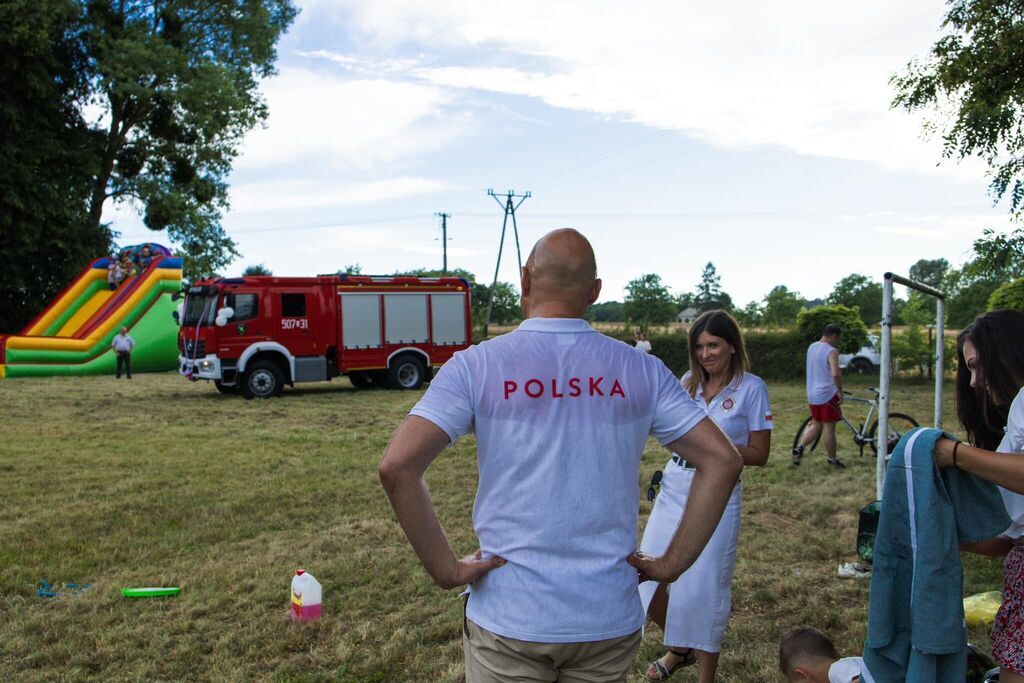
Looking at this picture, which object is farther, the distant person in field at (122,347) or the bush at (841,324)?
the bush at (841,324)

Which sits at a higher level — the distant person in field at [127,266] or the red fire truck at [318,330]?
the distant person in field at [127,266]

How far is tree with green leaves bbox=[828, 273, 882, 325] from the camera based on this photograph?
68.6 meters

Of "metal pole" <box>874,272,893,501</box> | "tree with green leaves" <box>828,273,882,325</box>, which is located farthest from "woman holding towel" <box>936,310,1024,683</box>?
"tree with green leaves" <box>828,273,882,325</box>

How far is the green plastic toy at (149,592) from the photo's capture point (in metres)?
4.92

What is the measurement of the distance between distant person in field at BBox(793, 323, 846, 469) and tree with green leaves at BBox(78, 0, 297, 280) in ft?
82.2

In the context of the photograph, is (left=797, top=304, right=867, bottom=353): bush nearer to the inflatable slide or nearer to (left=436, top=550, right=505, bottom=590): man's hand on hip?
the inflatable slide

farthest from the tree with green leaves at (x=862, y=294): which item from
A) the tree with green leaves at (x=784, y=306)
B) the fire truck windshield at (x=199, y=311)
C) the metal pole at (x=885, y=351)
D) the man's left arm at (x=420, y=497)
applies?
the man's left arm at (x=420, y=497)

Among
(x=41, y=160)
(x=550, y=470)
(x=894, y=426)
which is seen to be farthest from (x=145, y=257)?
(x=550, y=470)

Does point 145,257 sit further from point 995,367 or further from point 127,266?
point 995,367

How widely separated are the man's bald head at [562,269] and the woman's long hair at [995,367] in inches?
46.3

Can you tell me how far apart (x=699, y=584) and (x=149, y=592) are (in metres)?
3.29

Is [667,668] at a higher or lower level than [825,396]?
lower

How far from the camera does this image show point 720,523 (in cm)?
354

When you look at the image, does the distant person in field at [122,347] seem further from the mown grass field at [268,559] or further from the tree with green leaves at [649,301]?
the tree with green leaves at [649,301]
